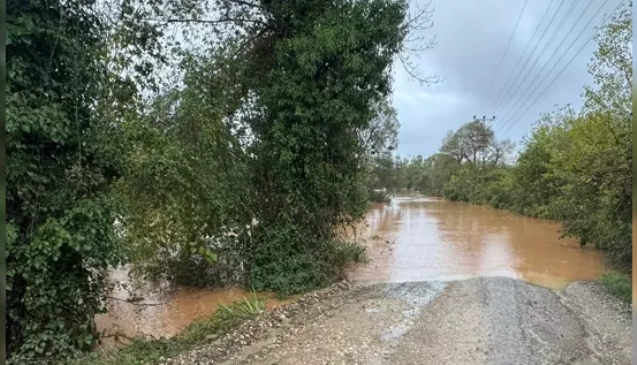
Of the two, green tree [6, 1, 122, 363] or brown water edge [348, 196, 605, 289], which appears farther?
brown water edge [348, 196, 605, 289]

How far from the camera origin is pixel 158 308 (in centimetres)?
759

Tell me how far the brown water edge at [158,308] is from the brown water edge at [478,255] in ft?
9.69

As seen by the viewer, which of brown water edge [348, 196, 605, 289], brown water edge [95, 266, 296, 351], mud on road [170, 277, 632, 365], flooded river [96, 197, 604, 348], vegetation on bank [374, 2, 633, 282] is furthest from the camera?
brown water edge [348, 196, 605, 289]

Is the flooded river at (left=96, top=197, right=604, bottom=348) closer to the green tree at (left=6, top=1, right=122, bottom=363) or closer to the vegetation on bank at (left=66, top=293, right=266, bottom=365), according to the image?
the vegetation on bank at (left=66, top=293, right=266, bottom=365)

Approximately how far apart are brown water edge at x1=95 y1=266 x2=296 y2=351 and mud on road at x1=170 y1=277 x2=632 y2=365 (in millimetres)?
1320

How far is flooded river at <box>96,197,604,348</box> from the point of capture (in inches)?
277

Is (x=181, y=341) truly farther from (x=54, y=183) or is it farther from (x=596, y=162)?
Result: (x=596, y=162)

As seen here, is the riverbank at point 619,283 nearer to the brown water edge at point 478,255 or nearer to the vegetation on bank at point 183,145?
the brown water edge at point 478,255

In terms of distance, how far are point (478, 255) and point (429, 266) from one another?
2452 millimetres

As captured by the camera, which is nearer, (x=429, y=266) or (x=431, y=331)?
(x=431, y=331)

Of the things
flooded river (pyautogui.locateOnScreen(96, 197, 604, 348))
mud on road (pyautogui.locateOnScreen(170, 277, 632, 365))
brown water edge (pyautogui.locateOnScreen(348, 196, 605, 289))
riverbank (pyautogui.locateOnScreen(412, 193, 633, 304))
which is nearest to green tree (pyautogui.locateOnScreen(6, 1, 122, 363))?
flooded river (pyautogui.locateOnScreen(96, 197, 604, 348))

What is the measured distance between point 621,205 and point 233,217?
7.15 m

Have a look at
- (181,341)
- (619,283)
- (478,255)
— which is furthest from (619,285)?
(181,341)

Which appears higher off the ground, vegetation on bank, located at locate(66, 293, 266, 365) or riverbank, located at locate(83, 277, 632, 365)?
riverbank, located at locate(83, 277, 632, 365)
